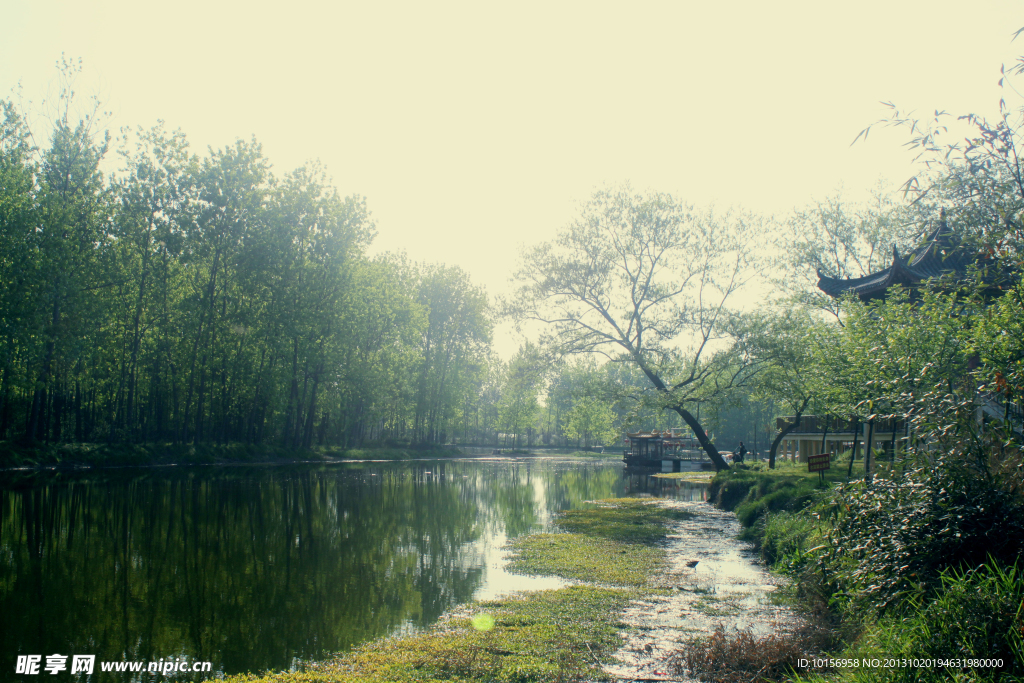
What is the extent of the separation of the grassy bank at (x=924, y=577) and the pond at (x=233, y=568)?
5062mm

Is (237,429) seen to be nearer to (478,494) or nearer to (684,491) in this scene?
(478,494)

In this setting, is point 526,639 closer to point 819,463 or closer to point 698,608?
point 698,608

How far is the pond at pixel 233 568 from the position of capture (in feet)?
27.6

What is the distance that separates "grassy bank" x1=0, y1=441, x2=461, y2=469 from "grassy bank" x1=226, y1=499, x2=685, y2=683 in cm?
3044

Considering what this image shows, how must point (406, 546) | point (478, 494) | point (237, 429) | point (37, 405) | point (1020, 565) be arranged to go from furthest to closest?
1. point (237, 429)
2. point (37, 405)
3. point (478, 494)
4. point (406, 546)
5. point (1020, 565)

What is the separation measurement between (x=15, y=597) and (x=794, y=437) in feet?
144

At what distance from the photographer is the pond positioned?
27.6 ft

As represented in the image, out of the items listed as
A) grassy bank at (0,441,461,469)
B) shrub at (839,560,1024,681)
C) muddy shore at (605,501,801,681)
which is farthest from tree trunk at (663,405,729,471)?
grassy bank at (0,441,461,469)

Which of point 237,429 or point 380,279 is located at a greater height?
point 380,279

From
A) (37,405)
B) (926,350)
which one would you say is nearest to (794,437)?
(926,350)

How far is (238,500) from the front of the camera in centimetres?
2292

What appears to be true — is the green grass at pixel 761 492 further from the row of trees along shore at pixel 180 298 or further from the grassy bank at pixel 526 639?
the row of trees along shore at pixel 180 298

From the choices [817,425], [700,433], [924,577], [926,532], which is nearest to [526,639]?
[924,577]

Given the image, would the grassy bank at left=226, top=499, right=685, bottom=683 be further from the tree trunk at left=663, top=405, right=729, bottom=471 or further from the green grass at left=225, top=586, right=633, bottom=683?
the tree trunk at left=663, top=405, right=729, bottom=471
